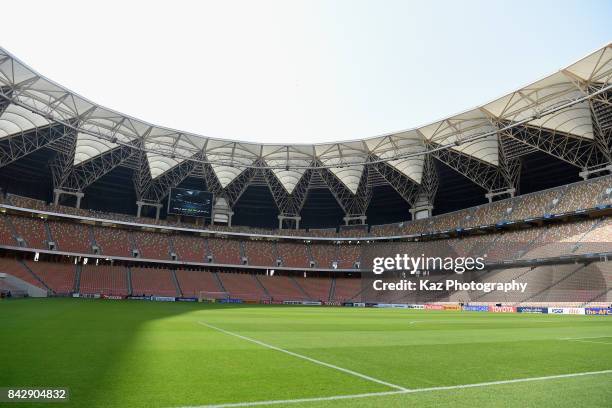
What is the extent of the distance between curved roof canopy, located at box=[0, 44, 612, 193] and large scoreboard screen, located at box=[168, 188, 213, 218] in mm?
3877

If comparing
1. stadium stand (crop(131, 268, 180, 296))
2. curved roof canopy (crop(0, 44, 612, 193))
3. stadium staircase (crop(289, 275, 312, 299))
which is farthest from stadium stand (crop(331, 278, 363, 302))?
stadium stand (crop(131, 268, 180, 296))

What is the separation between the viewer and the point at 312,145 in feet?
186

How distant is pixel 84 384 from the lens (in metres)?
6.21

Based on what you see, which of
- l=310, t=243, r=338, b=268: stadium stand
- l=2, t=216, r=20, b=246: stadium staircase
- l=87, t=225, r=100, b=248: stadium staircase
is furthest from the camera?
l=310, t=243, r=338, b=268: stadium stand

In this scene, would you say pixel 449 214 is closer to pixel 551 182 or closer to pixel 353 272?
pixel 551 182

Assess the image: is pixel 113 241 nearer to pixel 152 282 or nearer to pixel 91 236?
pixel 91 236

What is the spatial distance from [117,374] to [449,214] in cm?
6216

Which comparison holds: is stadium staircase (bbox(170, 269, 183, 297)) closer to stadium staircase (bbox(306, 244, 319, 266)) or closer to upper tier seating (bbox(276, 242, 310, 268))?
upper tier seating (bbox(276, 242, 310, 268))

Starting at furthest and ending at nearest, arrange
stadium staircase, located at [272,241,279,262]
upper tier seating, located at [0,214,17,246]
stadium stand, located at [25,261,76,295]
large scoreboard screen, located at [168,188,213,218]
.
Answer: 1. stadium staircase, located at [272,241,279,262]
2. large scoreboard screen, located at [168,188,213,218]
3. upper tier seating, located at [0,214,17,246]
4. stadium stand, located at [25,261,76,295]

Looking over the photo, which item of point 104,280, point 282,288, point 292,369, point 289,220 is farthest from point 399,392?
point 289,220

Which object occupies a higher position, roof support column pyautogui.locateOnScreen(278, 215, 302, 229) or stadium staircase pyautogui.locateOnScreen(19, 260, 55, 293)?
roof support column pyautogui.locateOnScreen(278, 215, 302, 229)

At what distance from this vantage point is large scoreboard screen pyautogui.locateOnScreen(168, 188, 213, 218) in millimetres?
63500


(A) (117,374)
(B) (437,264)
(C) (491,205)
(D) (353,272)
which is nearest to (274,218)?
(D) (353,272)

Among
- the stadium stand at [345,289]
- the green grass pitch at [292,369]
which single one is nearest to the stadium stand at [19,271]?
the stadium stand at [345,289]
